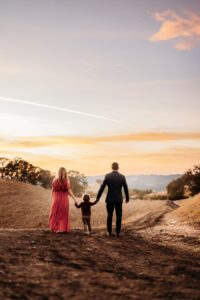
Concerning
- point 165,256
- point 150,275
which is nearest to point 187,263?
point 165,256

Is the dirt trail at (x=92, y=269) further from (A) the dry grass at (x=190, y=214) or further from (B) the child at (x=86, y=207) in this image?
(A) the dry grass at (x=190, y=214)

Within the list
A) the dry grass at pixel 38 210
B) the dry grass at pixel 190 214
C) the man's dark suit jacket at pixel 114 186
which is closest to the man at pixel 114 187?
the man's dark suit jacket at pixel 114 186

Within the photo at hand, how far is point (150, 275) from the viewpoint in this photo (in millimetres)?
7551

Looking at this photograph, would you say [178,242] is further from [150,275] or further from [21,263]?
[21,263]

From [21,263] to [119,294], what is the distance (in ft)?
8.93

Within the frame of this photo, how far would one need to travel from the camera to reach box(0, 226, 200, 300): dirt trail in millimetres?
6188

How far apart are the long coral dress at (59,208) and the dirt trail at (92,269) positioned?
1155 mm

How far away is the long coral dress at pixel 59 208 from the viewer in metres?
→ 13.2

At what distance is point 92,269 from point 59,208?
18.1 ft

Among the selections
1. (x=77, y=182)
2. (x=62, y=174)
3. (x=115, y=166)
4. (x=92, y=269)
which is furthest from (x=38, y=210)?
(x=77, y=182)

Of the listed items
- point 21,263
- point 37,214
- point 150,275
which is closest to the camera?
point 150,275

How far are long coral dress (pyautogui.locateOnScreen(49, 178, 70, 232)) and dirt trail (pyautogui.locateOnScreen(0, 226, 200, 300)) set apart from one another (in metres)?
1.15

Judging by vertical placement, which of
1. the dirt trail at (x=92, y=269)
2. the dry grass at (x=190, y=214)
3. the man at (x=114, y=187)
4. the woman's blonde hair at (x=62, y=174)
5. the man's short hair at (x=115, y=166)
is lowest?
the dirt trail at (x=92, y=269)

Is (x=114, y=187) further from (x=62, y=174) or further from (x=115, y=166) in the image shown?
(x=62, y=174)
